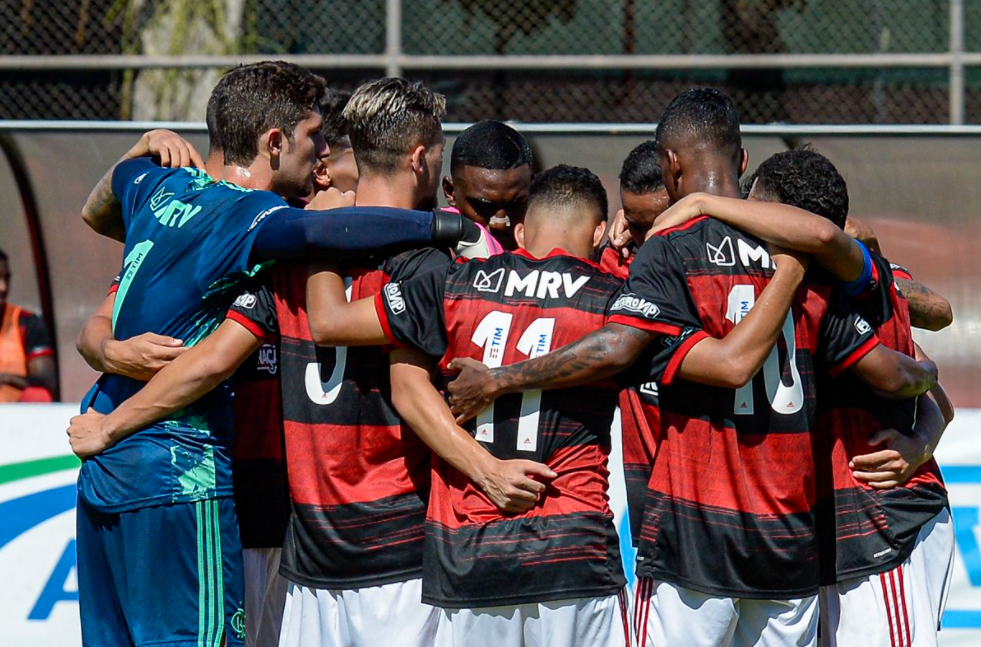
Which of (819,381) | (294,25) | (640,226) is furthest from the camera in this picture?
(294,25)

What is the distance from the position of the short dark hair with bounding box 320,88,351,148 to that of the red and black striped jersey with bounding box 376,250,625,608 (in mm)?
1049

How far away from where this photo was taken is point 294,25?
A: 8414 mm

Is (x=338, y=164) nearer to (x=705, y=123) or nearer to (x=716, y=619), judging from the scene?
(x=705, y=123)

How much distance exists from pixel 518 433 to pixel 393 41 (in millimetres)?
4833

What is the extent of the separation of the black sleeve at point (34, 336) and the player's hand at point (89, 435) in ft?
10.7

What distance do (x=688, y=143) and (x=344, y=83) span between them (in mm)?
5862

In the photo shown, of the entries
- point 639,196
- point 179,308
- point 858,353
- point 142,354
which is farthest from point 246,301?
point 858,353

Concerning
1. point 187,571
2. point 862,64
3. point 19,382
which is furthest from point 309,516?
point 862,64

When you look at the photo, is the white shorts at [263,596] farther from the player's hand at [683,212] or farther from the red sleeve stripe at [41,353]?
the red sleeve stripe at [41,353]

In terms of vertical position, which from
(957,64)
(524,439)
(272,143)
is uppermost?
(957,64)

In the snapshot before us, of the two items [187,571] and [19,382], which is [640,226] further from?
[19,382]

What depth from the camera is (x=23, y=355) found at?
242 inches

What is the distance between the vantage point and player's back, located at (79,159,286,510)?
300cm

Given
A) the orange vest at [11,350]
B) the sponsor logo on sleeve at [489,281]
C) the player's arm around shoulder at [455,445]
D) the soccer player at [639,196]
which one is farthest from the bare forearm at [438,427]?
the orange vest at [11,350]
